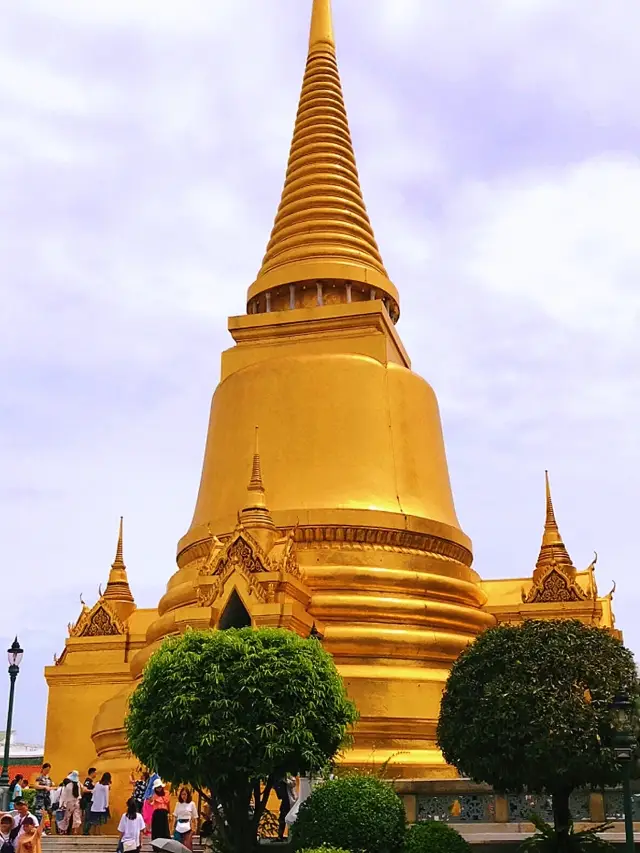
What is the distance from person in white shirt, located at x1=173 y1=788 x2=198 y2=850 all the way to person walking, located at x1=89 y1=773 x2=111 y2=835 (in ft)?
6.13

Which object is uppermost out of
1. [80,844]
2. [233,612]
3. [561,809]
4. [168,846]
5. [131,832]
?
[233,612]

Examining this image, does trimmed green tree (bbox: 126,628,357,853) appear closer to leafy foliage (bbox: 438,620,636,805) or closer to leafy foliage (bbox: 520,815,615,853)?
leafy foliage (bbox: 438,620,636,805)

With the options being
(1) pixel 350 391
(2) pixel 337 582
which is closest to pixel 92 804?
(2) pixel 337 582

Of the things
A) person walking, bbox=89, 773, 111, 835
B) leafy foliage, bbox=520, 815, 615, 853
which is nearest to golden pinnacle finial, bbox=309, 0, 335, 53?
person walking, bbox=89, 773, 111, 835

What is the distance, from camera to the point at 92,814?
55.0 feet

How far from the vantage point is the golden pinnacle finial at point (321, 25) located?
29.4 metres

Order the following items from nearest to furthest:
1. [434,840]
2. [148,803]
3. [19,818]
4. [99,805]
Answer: [434,840]
[19,818]
[148,803]
[99,805]

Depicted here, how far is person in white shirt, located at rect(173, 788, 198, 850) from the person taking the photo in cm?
1402

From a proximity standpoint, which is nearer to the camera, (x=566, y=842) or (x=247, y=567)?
(x=566, y=842)

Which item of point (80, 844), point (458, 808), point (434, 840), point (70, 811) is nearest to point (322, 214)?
point (70, 811)

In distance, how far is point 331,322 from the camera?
78.7 feet

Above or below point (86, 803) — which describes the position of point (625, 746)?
above

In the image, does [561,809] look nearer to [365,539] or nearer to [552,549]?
[365,539]

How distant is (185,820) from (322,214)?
15433 mm
